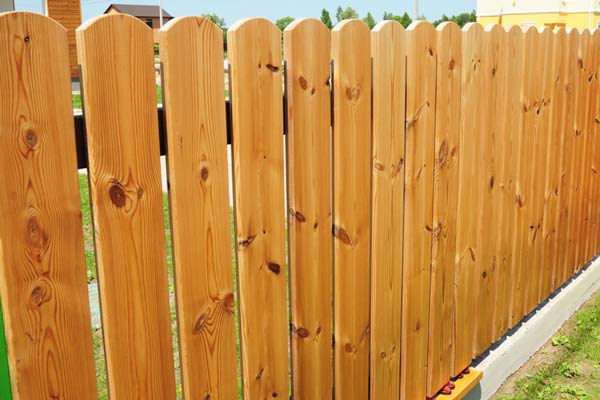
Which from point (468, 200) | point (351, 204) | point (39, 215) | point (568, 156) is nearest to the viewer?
point (39, 215)

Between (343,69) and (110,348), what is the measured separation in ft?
3.68

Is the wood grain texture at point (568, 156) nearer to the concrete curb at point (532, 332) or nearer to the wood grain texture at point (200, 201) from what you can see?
the concrete curb at point (532, 332)

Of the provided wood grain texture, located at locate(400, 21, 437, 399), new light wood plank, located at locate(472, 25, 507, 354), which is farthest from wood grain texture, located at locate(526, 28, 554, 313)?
wood grain texture, located at locate(400, 21, 437, 399)

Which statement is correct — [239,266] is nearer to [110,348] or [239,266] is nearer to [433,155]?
[110,348]

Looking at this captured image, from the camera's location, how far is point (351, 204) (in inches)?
90.8

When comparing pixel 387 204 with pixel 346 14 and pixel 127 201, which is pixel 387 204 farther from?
pixel 346 14

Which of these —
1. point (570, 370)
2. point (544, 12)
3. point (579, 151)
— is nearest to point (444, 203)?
point (570, 370)

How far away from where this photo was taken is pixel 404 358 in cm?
276

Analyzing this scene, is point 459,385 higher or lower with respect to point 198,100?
lower

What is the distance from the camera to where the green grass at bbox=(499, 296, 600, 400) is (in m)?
3.55

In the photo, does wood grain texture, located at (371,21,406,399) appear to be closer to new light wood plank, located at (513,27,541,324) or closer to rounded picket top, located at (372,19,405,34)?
rounded picket top, located at (372,19,405,34)

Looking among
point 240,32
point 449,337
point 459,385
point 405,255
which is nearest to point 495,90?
point 405,255

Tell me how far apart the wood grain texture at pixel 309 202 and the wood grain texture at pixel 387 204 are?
27cm

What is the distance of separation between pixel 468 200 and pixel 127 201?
1859 millimetres
